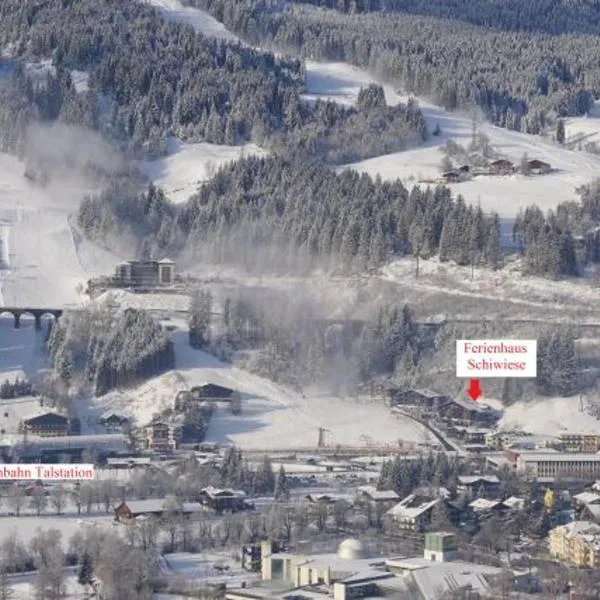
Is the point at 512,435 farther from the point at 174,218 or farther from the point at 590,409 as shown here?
the point at 174,218

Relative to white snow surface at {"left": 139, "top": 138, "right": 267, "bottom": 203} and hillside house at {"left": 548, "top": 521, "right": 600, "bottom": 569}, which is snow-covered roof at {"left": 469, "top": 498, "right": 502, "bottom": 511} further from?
white snow surface at {"left": 139, "top": 138, "right": 267, "bottom": 203}

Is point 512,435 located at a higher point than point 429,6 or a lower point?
lower

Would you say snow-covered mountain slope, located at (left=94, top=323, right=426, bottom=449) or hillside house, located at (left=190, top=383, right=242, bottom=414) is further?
hillside house, located at (left=190, top=383, right=242, bottom=414)

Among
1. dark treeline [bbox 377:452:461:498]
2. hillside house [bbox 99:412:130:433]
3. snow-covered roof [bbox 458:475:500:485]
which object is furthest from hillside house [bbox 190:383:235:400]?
snow-covered roof [bbox 458:475:500:485]

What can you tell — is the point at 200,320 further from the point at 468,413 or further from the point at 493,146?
the point at 493,146

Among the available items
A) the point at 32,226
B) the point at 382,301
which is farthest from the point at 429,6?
the point at 382,301

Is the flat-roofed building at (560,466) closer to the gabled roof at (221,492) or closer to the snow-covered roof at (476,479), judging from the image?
the snow-covered roof at (476,479)
